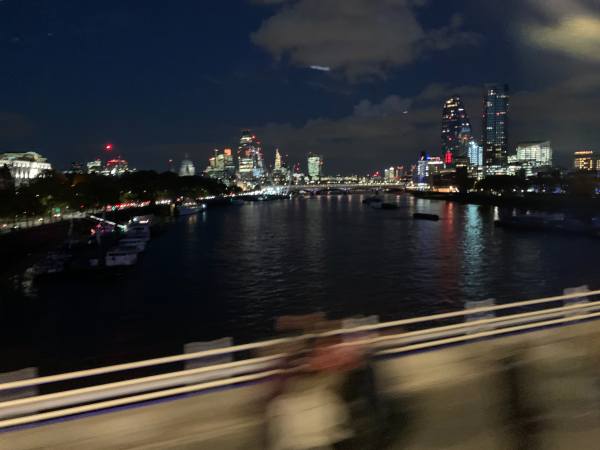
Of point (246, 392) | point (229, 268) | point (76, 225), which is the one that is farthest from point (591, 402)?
point (76, 225)

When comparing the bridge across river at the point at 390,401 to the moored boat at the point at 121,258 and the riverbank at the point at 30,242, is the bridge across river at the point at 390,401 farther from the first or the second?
the riverbank at the point at 30,242

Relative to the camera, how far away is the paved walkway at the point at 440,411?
309cm

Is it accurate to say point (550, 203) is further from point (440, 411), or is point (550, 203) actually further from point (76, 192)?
point (440, 411)

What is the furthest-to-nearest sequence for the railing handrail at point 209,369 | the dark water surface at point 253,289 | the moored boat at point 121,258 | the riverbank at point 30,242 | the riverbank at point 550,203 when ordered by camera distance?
the riverbank at point 550,203
the riverbank at point 30,242
the moored boat at point 121,258
the dark water surface at point 253,289
the railing handrail at point 209,369

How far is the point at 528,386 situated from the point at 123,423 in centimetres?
288

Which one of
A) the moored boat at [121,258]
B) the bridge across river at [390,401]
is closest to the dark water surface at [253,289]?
the moored boat at [121,258]

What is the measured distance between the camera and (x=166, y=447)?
306 cm

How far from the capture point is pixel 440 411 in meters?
3.62

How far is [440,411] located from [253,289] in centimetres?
1776

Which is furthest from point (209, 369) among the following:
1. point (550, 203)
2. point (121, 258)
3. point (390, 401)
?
point (550, 203)

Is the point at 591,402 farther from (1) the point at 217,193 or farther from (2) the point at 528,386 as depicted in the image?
(1) the point at 217,193

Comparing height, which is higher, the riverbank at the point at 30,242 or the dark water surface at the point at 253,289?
the riverbank at the point at 30,242

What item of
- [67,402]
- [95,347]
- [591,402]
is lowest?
[95,347]

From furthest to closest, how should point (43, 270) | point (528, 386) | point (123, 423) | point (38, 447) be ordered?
point (43, 270) < point (528, 386) < point (123, 423) < point (38, 447)
